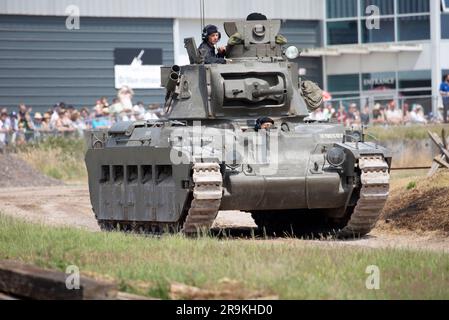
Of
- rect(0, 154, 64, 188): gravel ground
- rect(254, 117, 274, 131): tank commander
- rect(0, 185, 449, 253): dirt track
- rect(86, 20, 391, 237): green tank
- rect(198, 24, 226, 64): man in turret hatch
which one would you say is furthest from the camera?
rect(0, 154, 64, 188): gravel ground

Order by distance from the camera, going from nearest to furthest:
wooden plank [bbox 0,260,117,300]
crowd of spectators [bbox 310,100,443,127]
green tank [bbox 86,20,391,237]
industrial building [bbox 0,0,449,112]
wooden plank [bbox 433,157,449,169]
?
wooden plank [bbox 0,260,117,300]
green tank [bbox 86,20,391,237]
wooden plank [bbox 433,157,449,169]
crowd of spectators [bbox 310,100,443,127]
industrial building [bbox 0,0,449,112]

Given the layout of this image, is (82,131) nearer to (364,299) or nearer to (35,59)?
(35,59)

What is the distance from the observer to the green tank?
18.7 metres

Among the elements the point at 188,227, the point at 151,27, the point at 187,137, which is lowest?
the point at 188,227

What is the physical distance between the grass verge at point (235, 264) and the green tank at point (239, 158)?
1.83 meters

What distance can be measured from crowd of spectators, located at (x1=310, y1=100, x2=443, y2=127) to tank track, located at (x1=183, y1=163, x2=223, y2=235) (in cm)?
1827

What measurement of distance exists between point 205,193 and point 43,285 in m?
6.87

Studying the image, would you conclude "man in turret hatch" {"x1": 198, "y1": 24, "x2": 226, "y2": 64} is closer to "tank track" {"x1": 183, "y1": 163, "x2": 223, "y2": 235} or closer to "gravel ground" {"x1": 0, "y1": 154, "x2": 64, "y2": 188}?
"tank track" {"x1": 183, "y1": 163, "x2": 223, "y2": 235}

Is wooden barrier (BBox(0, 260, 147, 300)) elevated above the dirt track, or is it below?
above

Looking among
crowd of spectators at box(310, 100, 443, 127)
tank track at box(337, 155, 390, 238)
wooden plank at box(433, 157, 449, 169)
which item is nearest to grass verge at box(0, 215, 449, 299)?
tank track at box(337, 155, 390, 238)

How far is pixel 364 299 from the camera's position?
37.4ft

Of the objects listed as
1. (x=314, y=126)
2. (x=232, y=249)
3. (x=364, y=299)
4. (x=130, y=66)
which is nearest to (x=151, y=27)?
(x=130, y=66)

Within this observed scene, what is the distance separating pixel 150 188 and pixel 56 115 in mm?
17790

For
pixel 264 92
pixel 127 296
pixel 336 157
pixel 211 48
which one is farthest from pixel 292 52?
pixel 127 296
